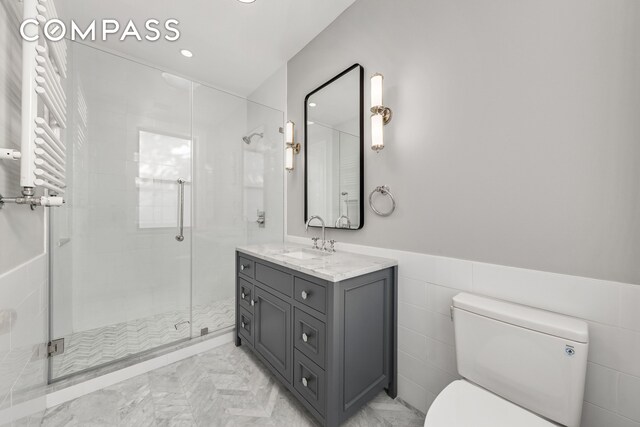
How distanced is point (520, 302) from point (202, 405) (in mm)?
1726

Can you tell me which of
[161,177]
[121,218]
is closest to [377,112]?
[161,177]

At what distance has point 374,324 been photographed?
1392 mm

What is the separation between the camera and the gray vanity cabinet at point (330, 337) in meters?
1.20

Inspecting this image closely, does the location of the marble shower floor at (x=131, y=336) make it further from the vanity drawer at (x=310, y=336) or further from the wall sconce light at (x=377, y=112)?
the wall sconce light at (x=377, y=112)

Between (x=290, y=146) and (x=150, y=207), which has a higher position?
(x=290, y=146)

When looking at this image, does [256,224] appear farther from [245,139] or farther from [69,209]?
[69,209]

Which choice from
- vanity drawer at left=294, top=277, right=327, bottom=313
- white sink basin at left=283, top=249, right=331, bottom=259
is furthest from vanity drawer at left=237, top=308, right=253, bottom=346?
vanity drawer at left=294, top=277, right=327, bottom=313

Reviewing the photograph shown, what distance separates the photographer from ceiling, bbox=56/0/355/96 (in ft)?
5.86

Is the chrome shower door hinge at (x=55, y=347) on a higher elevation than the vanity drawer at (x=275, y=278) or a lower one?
lower

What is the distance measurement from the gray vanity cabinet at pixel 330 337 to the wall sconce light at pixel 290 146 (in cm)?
98

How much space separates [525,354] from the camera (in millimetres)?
919

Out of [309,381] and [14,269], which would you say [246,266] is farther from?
[14,269]

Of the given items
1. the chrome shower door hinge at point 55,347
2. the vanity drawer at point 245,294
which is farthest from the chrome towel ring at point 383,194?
the chrome shower door hinge at point 55,347

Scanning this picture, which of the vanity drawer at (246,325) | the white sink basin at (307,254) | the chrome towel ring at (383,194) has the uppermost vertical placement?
the chrome towel ring at (383,194)
